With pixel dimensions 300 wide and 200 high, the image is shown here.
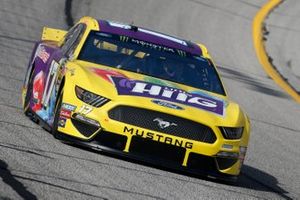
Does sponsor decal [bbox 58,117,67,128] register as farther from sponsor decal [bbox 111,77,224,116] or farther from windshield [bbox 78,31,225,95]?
windshield [bbox 78,31,225,95]

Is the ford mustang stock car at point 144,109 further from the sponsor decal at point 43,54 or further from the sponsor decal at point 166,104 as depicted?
the sponsor decal at point 43,54

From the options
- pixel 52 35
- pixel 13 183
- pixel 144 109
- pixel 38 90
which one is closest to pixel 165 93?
pixel 144 109

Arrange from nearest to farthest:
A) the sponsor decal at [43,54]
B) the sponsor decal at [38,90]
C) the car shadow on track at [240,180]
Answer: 1. the car shadow on track at [240,180]
2. the sponsor decal at [38,90]
3. the sponsor decal at [43,54]

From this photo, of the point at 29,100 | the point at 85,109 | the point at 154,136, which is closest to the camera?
the point at 154,136

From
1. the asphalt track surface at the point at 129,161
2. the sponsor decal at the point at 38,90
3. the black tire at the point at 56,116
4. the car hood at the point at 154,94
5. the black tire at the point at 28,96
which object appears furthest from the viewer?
the black tire at the point at 28,96

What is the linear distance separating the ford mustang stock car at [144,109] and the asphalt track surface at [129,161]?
17 centimetres

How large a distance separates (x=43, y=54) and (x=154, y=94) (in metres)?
2.66

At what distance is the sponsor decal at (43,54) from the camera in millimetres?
11710

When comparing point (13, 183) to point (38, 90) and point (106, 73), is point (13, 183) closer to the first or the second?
point (106, 73)

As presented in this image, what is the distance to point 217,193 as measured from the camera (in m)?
8.92

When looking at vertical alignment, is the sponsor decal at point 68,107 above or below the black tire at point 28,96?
above

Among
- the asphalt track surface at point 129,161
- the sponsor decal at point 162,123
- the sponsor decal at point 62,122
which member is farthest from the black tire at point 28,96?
the sponsor decal at point 162,123

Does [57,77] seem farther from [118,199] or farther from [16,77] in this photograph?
[16,77]

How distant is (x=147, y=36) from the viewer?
36.9ft
